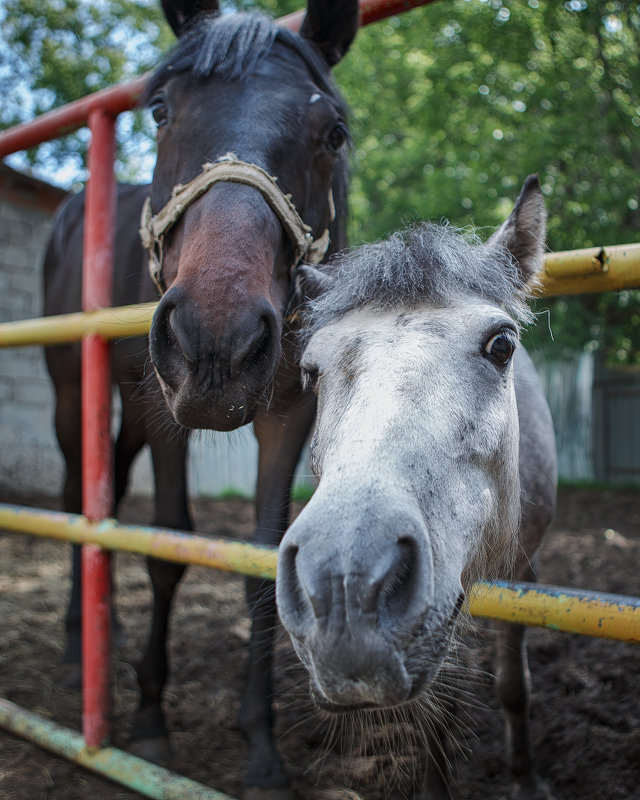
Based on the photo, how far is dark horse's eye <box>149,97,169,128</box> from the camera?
2.06m

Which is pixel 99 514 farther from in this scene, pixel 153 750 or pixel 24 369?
pixel 24 369

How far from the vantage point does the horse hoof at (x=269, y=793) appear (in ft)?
7.17

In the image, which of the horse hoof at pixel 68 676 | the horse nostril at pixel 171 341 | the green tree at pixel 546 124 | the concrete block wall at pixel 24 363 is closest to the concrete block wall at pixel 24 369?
the concrete block wall at pixel 24 363

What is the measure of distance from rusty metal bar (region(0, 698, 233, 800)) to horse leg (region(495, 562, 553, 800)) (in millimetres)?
1119

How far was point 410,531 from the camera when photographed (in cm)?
104

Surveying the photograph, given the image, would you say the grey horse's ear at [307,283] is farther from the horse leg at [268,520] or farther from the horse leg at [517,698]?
the horse leg at [517,698]

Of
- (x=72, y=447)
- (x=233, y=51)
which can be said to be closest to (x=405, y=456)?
(x=233, y=51)

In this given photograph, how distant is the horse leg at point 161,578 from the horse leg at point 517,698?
1363 mm

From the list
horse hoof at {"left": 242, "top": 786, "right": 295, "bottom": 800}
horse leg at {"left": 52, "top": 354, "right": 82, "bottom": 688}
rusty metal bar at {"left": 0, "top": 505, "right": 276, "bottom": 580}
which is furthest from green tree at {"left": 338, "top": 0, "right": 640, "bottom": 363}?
horse hoof at {"left": 242, "top": 786, "right": 295, "bottom": 800}

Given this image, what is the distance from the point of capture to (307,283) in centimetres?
187

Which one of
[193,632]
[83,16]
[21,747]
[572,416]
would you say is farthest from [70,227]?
[83,16]

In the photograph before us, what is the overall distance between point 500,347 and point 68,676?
2.96m

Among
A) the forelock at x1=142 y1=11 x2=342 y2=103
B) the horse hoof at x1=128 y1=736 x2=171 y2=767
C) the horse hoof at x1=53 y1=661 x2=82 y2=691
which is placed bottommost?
the horse hoof at x1=53 y1=661 x2=82 y2=691

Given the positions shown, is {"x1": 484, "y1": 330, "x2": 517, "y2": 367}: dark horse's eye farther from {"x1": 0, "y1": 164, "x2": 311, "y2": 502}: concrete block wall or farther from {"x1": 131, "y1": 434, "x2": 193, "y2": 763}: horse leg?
{"x1": 0, "y1": 164, "x2": 311, "y2": 502}: concrete block wall
